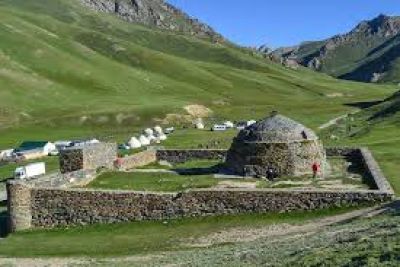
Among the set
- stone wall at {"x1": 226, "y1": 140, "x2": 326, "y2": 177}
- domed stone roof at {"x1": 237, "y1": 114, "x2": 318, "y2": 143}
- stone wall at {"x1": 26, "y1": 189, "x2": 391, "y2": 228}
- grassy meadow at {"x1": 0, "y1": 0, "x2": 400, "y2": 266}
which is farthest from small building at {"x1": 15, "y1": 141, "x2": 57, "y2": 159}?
stone wall at {"x1": 26, "y1": 189, "x2": 391, "y2": 228}

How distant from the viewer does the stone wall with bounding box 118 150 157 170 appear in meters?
59.5

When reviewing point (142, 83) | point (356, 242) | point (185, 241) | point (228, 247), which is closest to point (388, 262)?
point (356, 242)

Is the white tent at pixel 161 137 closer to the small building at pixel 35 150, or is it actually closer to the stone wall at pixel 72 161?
the small building at pixel 35 150

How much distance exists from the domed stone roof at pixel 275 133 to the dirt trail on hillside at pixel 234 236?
13.7m

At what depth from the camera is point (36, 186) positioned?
42656mm

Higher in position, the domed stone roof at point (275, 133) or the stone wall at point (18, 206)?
the domed stone roof at point (275, 133)

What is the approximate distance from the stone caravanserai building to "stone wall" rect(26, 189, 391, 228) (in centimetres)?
1048

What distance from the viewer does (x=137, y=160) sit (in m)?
62.3

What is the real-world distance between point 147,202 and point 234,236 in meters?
6.25

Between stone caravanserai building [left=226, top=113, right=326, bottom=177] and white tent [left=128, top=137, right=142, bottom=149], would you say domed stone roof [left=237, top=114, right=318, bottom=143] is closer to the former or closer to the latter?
stone caravanserai building [left=226, top=113, right=326, bottom=177]

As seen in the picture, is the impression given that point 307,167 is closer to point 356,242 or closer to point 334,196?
point 334,196

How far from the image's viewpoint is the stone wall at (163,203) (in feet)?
125

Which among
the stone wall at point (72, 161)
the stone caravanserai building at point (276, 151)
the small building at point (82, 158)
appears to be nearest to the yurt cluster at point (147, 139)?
the small building at point (82, 158)

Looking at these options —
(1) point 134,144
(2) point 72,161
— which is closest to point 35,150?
(1) point 134,144
